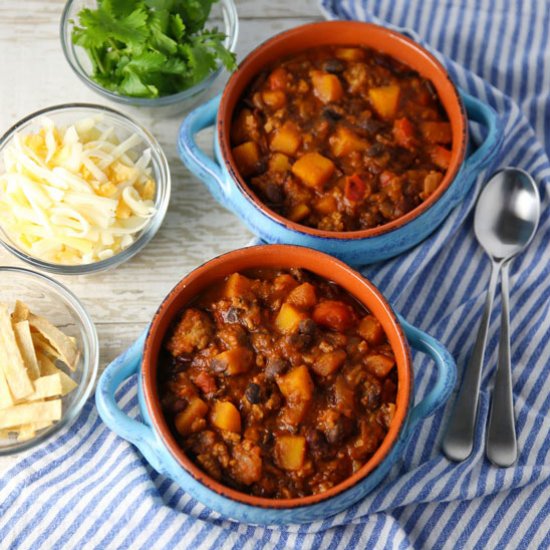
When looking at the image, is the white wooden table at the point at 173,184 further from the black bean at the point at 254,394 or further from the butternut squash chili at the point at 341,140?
the black bean at the point at 254,394

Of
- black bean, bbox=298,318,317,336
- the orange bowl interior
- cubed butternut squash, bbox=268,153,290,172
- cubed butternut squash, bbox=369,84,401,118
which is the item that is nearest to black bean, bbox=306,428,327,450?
black bean, bbox=298,318,317,336

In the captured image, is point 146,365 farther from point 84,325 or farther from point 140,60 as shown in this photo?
point 140,60

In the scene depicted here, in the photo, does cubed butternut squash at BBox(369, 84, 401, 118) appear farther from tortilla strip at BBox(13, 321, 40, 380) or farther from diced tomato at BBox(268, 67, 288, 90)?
tortilla strip at BBox(13, 321, 40, 380)

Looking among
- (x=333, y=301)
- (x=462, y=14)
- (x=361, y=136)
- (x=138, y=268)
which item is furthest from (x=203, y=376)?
(x=462, y=14)

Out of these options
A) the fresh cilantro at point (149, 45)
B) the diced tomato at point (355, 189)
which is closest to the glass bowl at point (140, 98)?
the fresh cilantro at point (149, 45)

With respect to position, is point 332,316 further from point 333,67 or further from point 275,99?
point 333,67

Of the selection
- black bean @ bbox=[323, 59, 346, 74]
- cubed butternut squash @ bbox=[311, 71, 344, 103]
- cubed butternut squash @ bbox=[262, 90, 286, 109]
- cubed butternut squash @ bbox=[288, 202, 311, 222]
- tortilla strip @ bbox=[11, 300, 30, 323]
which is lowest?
tortilla strip @ bbox=[11, 300, 30, 323]

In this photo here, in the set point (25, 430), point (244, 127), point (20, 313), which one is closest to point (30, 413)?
point (25, 430)

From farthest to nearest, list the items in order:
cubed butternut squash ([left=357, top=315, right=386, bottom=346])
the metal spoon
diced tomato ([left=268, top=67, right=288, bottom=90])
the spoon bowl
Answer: the spoon bowl
diced tomato ([left=268, top=67, right=288, bottom=90])
the metal spoon
cubed butternut squash ([left=357, top=315, right=386, bottom=346])
